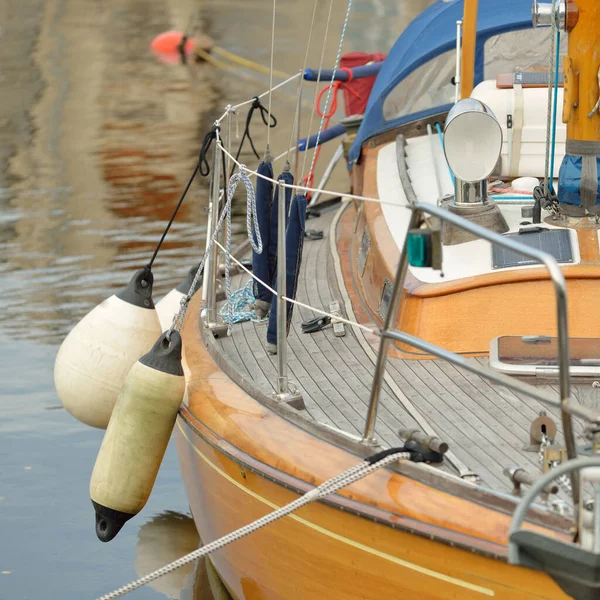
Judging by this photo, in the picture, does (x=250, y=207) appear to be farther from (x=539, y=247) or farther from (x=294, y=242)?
(x=539, y=247)

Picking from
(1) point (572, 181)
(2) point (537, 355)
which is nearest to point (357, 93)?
(1) point (572, 181)

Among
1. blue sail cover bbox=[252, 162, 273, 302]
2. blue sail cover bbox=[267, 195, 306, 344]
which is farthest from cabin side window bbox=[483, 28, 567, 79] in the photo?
blue sail cover bbox=[267, 195, 306, 344]

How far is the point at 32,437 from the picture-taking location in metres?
7.12

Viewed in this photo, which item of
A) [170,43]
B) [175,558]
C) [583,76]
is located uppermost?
[170,43]

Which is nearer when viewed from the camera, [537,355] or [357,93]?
[537,355]

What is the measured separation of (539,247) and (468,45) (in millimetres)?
1429

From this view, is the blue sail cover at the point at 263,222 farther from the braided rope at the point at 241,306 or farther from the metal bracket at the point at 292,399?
the metal bracket at the point at 292,399

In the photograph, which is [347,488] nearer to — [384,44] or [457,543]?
[457,543]

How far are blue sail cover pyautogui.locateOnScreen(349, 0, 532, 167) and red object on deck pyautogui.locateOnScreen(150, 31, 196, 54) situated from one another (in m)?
15.7

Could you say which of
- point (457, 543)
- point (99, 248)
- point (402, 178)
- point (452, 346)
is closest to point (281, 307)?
point (452, 346)

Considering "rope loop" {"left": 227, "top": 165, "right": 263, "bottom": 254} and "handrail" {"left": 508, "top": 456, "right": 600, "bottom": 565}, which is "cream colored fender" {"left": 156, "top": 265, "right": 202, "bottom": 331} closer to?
"rope loop" {"left": 227, "top": 165, "right": 263, "bottom": 254}

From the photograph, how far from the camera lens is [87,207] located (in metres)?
12.1

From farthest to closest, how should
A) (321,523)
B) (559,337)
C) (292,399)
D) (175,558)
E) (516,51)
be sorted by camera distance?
1. (516,51)
2. (175,558)
3. (292,399)
4. (321,523)
5. (559,337)

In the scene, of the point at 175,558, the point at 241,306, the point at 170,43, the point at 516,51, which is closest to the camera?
the point at 241,306
